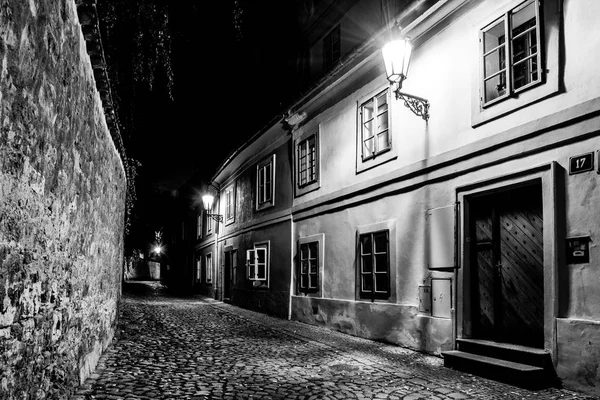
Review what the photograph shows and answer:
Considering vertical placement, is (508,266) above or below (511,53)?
below

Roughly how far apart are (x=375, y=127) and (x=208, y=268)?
1708cm

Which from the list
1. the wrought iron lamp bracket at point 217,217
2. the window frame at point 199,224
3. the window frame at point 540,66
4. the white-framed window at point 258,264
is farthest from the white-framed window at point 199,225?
the window frame at point 540,66

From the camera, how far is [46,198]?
134 inches

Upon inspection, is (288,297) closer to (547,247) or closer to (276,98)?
(276,98)

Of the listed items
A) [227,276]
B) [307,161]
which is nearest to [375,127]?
[307,161]

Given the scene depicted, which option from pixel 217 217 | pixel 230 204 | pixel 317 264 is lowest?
pixel 317 264

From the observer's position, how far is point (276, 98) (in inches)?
646

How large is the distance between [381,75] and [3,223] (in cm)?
814

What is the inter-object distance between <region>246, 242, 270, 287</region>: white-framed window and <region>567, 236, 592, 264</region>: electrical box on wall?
34.3ft

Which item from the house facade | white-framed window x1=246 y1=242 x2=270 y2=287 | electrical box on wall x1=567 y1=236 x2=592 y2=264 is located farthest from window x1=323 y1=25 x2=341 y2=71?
electrical box on wall x1=567 y1=236 x2=592 y2=264

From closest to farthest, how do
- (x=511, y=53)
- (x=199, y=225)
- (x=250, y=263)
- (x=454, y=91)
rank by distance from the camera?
(x=511, y=53) → (x=454, y=91) → (x=250, y=263) → (x=199, y=225)

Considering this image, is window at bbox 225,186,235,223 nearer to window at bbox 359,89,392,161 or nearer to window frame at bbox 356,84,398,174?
window frame at bbox 356,84,398,174

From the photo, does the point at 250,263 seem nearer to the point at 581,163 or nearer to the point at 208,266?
the point at 208,266

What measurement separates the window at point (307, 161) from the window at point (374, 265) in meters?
2.98
